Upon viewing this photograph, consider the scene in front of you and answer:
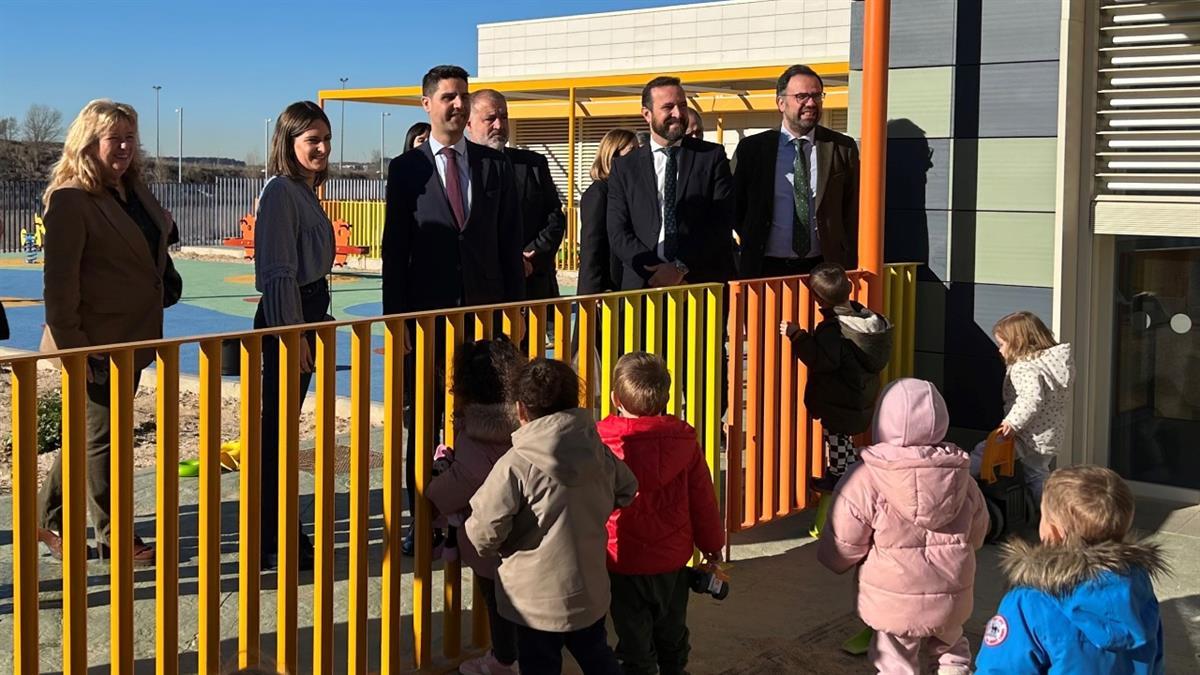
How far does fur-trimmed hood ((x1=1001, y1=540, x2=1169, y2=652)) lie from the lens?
3.05 meters

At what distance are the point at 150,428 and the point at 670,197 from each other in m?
4.59

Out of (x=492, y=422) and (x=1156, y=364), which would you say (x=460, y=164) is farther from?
(x=1156, y=364)

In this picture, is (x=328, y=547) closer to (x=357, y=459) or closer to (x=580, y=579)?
(x=357, y=459)

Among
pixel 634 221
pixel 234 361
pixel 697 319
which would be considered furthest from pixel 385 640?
pixel 634 221

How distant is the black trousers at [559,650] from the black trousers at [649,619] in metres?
0.24

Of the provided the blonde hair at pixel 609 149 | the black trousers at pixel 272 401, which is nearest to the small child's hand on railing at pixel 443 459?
the black trousers at pixel 272 401

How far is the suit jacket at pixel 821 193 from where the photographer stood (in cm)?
664

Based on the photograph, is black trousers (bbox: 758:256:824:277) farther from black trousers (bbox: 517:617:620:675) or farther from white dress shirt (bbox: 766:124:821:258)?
black trousers (bbox: 517:617:620:675)

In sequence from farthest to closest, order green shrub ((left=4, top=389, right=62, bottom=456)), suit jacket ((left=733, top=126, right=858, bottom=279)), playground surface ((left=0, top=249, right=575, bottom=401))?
1. playground surface ((left=0, top=249, right=575, bottom=401))
2. green shrub ((left=4, top=389, right=62, bottom=456))
3. suit jacket ((left=733, top=126, right=858, bottom=279))

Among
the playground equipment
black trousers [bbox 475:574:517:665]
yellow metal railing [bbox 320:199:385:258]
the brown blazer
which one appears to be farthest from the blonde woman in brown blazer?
yellow metal railing [bbox 320:199:385:258]

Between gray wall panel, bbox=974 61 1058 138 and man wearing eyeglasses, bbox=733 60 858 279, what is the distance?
721 millimetres

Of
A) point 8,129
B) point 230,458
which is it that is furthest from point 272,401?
point 8,129

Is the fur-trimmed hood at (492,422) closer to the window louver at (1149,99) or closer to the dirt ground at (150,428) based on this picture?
the dirt ground at (150,428)

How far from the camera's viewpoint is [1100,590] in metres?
3.06
